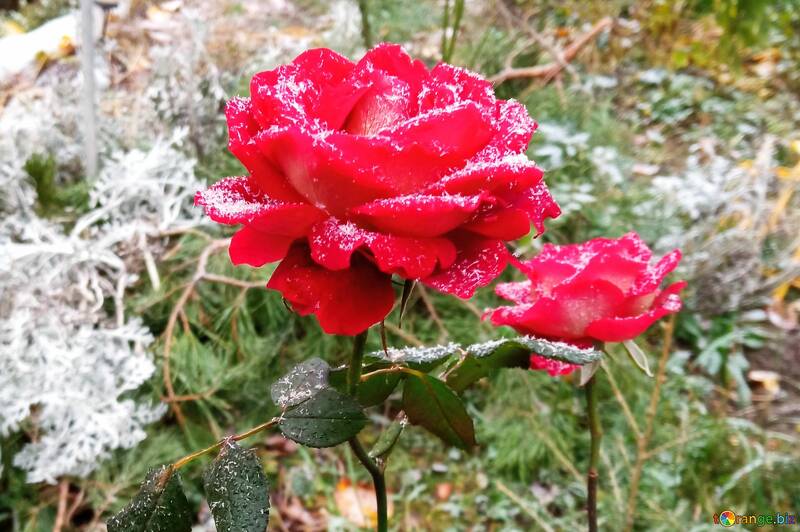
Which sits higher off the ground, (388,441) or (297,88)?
(297,88)

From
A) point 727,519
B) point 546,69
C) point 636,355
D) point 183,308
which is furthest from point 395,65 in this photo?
point 546,69

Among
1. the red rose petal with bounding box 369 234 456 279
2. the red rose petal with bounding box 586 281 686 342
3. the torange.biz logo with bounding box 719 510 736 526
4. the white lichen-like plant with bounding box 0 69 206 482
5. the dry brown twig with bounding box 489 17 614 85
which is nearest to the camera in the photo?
the red rose petal with bounding box 369 234 456 279

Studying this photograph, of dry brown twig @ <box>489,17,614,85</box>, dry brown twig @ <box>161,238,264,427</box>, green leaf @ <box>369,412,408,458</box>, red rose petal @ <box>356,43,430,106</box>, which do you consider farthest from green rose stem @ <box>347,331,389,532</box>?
dry brown twig @ <box>489,17,614,85</box>

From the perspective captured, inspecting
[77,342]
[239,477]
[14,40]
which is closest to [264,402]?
[77,342]

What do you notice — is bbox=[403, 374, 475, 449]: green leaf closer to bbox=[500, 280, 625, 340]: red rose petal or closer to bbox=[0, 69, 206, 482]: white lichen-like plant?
bbox=[500, 280, 625, 340]: red rose petal

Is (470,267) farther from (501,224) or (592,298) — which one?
(592,298)

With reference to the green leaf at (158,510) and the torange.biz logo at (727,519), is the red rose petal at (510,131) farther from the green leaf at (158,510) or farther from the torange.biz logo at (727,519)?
the torange.biz logo at (727,519)

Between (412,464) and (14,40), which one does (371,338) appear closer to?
(412,464)
